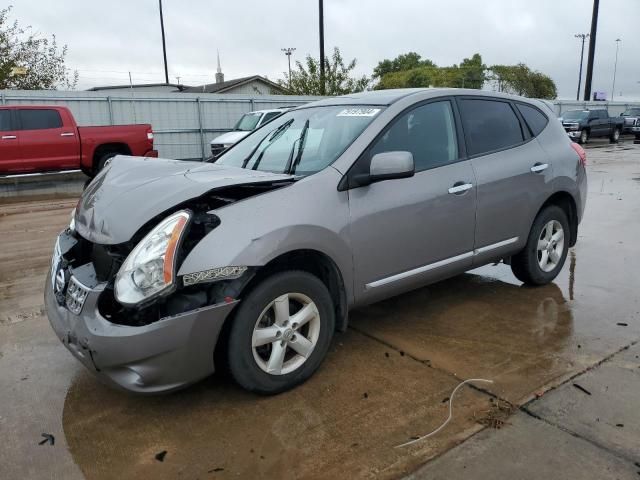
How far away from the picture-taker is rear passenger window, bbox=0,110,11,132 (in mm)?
12047

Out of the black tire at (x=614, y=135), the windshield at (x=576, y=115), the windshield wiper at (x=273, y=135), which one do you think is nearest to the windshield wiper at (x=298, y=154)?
the windshield wiper at (x=273, y=135)

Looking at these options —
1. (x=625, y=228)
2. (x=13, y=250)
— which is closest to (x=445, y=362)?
(x=625, y=228)

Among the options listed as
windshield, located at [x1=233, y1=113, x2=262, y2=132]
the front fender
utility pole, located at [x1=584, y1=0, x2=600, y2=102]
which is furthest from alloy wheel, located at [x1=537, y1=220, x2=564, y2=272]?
utility pole, located at [x1=584, y1=0, x2=600, y2=102]

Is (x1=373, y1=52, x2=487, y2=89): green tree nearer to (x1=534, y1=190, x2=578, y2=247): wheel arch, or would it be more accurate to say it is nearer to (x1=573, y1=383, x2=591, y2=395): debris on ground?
(x1=534, y1=190, x2=578, y2=247): wheel arch

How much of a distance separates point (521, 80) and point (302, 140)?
64.1 meters

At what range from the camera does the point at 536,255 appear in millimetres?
4785

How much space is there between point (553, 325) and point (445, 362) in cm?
110

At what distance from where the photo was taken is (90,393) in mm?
3271

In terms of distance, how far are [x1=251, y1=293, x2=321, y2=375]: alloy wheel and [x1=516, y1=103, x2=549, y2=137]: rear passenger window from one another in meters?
2.74

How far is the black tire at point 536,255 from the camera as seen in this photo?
470 cm

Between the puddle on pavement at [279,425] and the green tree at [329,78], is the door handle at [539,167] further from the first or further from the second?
the green tree at [329,78]

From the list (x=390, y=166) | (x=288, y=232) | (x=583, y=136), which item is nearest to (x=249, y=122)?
(x=390, y=166)

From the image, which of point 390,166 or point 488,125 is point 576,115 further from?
point 390,166

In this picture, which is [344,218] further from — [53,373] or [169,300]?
[53,373]
